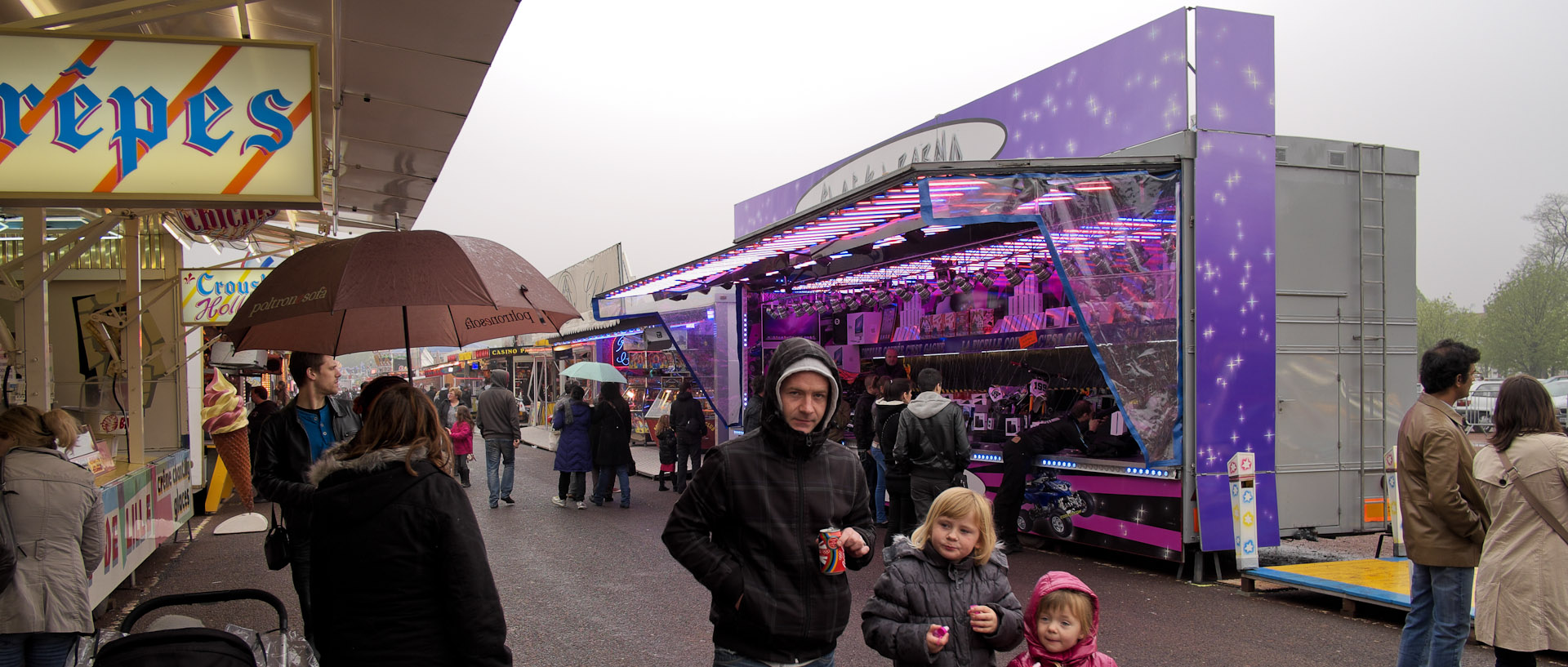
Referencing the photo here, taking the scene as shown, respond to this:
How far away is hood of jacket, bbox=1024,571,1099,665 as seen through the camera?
3.08 m

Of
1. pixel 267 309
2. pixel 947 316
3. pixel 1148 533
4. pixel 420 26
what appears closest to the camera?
pixel 267 309

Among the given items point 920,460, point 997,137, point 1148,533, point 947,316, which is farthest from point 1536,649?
point 947,316

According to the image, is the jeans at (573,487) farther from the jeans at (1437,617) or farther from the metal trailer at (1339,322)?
the jeans at (1437,617)

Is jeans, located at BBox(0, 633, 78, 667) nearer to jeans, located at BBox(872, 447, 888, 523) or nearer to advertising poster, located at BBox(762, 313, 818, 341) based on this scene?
jeans, located at BBox(872, 447, 888, 523)

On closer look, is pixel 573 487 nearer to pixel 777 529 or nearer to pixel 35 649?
pixel 35 649

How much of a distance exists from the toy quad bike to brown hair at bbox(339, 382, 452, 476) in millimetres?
7226

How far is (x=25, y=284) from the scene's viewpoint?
20.2ft

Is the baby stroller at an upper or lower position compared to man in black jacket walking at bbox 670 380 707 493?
upper

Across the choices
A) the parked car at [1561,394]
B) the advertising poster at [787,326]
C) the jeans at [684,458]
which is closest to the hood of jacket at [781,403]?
the jeans at [684,458]

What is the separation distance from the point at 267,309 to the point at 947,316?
984cm

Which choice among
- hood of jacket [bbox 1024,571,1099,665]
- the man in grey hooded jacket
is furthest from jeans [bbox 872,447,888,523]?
hood of jacket [bbox 1024,571,1099,665]

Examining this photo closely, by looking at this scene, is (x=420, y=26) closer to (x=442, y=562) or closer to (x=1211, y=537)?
(x=442, y=562)

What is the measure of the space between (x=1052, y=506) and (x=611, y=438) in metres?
6.11

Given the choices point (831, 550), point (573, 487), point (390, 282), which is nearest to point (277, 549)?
point (390, 282)
